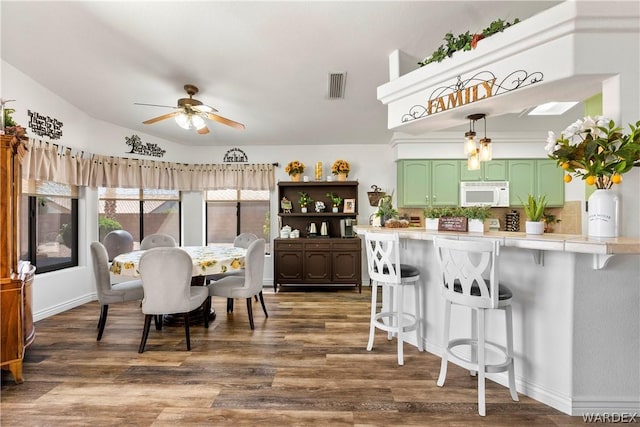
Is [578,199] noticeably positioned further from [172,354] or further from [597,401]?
[172,354]

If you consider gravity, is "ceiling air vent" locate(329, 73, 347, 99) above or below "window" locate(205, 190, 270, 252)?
above

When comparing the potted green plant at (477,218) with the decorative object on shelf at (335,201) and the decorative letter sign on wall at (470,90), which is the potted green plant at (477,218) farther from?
the decorative object on shelf at (335,201)

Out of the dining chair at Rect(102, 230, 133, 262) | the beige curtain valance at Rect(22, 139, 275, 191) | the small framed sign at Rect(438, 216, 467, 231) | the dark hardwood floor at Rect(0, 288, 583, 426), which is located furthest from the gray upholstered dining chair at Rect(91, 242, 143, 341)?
the small framed sign at Rect(438, 216, 467, 231)

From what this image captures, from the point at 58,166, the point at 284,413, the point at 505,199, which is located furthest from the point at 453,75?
the point at 58,166

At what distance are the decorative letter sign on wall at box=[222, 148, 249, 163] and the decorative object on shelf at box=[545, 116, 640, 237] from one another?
4661 mm

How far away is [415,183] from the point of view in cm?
502

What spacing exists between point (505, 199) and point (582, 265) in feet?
11.1

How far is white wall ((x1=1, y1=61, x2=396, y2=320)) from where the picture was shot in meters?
3.36

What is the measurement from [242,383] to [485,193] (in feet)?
14.8

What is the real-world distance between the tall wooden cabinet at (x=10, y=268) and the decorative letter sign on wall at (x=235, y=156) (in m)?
3.37

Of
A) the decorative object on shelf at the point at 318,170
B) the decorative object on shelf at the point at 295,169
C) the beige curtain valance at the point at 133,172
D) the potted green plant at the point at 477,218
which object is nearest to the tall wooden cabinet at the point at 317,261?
the decorative object on shelf at the point at 318,170

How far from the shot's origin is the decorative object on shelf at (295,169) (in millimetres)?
5285

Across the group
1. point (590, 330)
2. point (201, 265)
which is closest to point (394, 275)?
point (590, 330)

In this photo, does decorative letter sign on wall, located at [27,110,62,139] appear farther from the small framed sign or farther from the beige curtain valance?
the small framed sign
